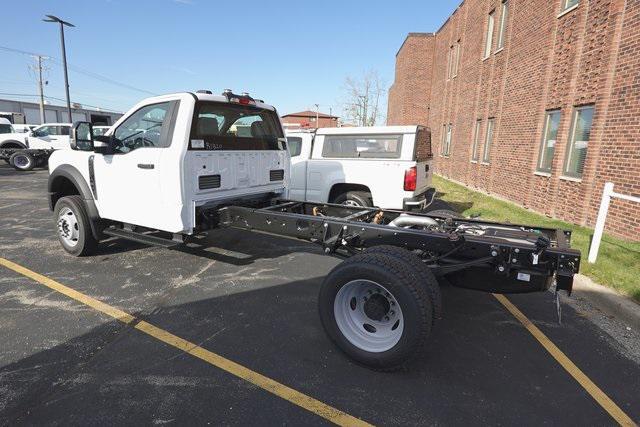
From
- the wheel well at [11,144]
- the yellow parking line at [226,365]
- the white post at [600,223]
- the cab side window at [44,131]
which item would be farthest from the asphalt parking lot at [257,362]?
the wheel well at [11,144]

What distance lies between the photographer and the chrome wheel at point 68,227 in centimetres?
574

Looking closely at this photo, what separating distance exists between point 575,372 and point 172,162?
4339mm

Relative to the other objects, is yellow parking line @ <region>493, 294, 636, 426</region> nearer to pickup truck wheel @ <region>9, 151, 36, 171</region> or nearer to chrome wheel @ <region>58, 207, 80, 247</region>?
chrome wheel @ <region>58, 207, 80, 247</region>

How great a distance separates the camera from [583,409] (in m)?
2.76

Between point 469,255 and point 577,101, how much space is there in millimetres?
7186

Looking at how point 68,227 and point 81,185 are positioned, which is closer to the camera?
point 81,185

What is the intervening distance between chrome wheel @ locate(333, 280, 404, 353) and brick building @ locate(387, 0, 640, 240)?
19.4 feet

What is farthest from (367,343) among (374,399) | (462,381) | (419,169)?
(419,169)

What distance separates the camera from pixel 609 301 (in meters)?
4.39

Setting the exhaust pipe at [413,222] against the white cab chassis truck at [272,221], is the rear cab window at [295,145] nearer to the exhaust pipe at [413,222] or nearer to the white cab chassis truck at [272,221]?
the white cab chassis truck at [272,221]

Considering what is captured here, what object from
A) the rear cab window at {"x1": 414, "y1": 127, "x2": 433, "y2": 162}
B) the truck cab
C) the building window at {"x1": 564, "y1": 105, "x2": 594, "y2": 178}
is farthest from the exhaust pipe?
the building window at {"x1": 564, "y1": 105, "x2": 594, "y2": 178}

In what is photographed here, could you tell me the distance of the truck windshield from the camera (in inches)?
185

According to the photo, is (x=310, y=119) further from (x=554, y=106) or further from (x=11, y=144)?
(x=554, y=106)

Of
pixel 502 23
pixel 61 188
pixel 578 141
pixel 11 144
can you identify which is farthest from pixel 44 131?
pixel 578 141
